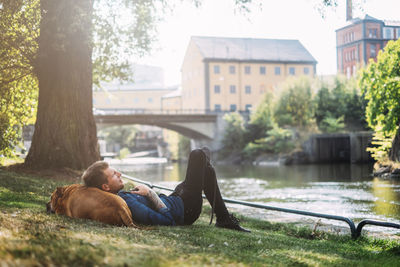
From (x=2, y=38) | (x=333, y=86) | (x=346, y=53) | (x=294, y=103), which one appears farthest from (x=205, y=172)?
(x=333, y=86)

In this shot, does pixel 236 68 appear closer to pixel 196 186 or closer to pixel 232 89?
pixel 232 89

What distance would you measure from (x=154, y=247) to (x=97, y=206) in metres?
1.23

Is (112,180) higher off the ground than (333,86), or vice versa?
(333,86)

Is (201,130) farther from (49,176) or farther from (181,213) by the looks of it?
(181,213)

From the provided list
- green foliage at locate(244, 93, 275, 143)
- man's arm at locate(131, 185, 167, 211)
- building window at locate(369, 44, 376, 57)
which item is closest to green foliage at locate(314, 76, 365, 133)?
green foliage at locate(244, 93, 275, 143)

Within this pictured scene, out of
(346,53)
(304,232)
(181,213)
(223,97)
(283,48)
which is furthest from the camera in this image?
(283,48)

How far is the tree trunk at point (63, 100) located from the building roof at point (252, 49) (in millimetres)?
49789

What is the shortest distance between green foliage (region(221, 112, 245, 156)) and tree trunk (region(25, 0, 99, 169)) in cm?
3644

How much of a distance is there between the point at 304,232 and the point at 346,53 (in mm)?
14396

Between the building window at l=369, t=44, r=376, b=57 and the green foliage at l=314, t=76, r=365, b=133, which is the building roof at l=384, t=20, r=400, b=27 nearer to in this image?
the building window at l=369, t=44, r=376, b=57

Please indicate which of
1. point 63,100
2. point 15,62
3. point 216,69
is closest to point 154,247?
point 63,100

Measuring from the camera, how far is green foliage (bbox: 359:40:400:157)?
20141 millimetres

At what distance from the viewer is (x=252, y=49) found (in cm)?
6397

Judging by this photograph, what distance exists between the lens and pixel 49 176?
31.7 feet
